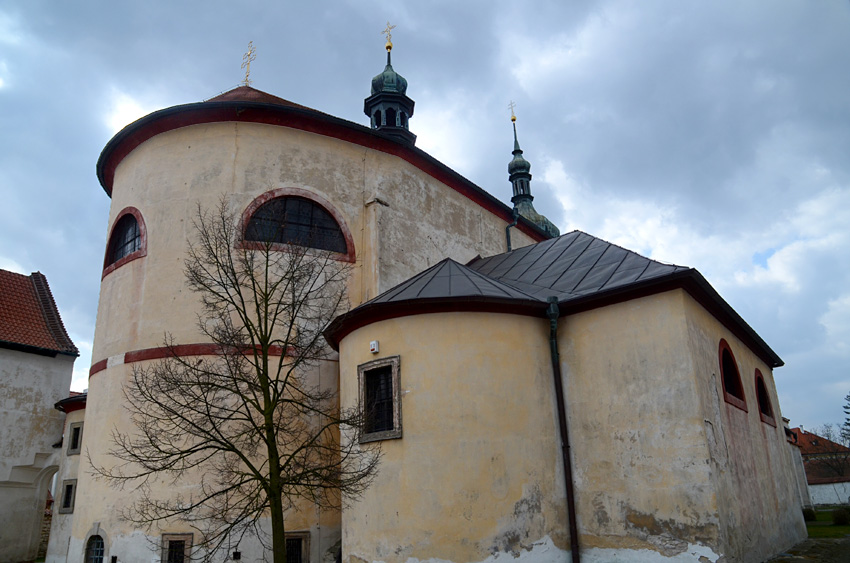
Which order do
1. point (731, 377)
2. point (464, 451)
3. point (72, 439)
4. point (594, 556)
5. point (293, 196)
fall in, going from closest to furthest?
point (464, 451) < point (594, 556) < point (731, 377) < point (293, 196) < point (72, 439)

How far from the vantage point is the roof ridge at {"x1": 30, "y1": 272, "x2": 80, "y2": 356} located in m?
19.7

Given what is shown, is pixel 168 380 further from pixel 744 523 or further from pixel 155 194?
pixel 744 523

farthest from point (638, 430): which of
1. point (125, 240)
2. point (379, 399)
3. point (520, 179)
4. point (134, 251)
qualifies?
point (520, 179)

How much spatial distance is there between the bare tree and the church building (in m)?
0.34

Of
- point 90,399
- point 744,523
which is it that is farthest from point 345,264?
point 744,523

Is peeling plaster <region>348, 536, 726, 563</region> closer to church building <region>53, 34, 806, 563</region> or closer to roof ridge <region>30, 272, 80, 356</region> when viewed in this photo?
church building <region>53, 34, 806, 563</region>

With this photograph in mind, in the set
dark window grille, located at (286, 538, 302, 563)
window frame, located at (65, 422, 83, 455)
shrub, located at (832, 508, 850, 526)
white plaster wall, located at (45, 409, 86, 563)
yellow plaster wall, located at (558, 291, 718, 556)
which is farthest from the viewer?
shrub, located at (832, 508, 850, 526)

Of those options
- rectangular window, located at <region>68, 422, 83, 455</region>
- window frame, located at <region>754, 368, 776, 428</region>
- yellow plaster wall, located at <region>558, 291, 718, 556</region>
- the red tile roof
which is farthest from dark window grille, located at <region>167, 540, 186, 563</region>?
window frame, located at <region>754, 368, 776, 428</region>

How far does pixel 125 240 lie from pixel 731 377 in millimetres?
12807

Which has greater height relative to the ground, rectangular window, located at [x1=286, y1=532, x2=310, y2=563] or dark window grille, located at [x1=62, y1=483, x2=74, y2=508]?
dark window grille, located at [x1=62, y1=483, x2=74, y2=508]

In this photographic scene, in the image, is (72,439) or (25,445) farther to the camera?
(25,445)

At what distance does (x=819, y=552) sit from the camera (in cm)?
1182

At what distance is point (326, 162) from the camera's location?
1385cm

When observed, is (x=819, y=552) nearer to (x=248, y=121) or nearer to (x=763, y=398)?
(x=763, y=398)
